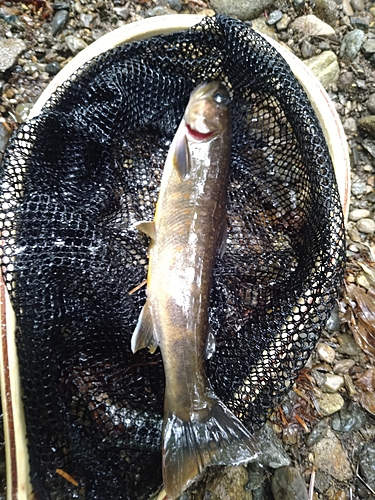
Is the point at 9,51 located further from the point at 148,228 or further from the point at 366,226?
the point at 366,226

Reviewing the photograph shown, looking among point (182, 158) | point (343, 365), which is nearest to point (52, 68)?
point (182, 158)

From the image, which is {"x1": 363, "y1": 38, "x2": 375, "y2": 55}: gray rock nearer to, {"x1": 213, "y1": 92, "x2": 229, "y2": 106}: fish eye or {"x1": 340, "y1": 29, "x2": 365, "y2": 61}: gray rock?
{"x1": 340, "y1": 29, "x2": 365, "y2": 61}: gray rock

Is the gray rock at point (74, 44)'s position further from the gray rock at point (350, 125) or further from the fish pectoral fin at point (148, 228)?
the gray rock at point (350, 125)

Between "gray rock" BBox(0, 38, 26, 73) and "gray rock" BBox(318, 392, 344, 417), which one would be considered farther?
"gray rock" BBox(0, 38, 26, 73)

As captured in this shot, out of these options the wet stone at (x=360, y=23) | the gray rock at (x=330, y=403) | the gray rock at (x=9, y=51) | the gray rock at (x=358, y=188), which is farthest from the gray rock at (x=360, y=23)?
the gray rock at (x=330, y=403)

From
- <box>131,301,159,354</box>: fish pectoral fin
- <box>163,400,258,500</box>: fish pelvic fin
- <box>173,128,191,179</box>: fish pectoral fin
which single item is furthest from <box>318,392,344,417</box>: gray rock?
<box>173,128,191,179</box>: fish pectoral fin

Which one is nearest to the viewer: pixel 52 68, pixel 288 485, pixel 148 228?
pixel 148 228

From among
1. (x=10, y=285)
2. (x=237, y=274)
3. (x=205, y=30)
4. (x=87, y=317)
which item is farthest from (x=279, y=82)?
(x=10, y=285)
